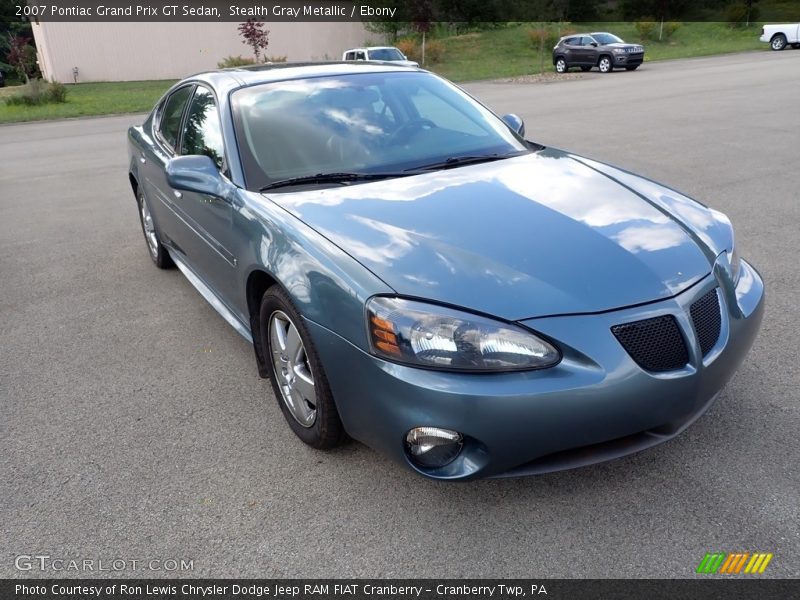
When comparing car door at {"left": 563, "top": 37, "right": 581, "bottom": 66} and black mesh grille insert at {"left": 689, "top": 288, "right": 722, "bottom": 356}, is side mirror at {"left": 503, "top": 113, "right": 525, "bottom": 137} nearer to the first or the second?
black mesh grille insert at {"left": 689, "top": 288, "right": 722, "bottom": 356}

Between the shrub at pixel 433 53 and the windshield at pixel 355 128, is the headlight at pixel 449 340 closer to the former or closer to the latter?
the windshield at pixel 355 128

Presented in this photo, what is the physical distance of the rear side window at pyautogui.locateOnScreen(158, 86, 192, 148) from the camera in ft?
14.6

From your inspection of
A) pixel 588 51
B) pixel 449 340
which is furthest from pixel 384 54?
pixel 449 340

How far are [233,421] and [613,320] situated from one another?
6.16 ft

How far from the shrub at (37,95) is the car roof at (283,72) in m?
22.9

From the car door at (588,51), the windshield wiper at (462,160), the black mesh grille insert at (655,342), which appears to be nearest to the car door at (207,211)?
the windshield wiper at (462,160)

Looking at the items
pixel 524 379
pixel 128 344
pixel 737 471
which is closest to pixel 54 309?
pixel 128 344

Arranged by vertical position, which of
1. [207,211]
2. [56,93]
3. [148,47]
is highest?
[207,211]

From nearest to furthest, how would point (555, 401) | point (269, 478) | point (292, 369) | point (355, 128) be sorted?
point (555, 401) → point (269, 478) → point (292, 369) → point (355, 128)

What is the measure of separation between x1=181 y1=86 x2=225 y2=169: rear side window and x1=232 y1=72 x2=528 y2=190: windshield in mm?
161

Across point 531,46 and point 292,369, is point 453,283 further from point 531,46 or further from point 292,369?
point 531,46

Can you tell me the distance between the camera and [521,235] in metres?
2.62

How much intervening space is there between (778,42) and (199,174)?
36.3 m

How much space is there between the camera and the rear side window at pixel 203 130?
3588 mm
